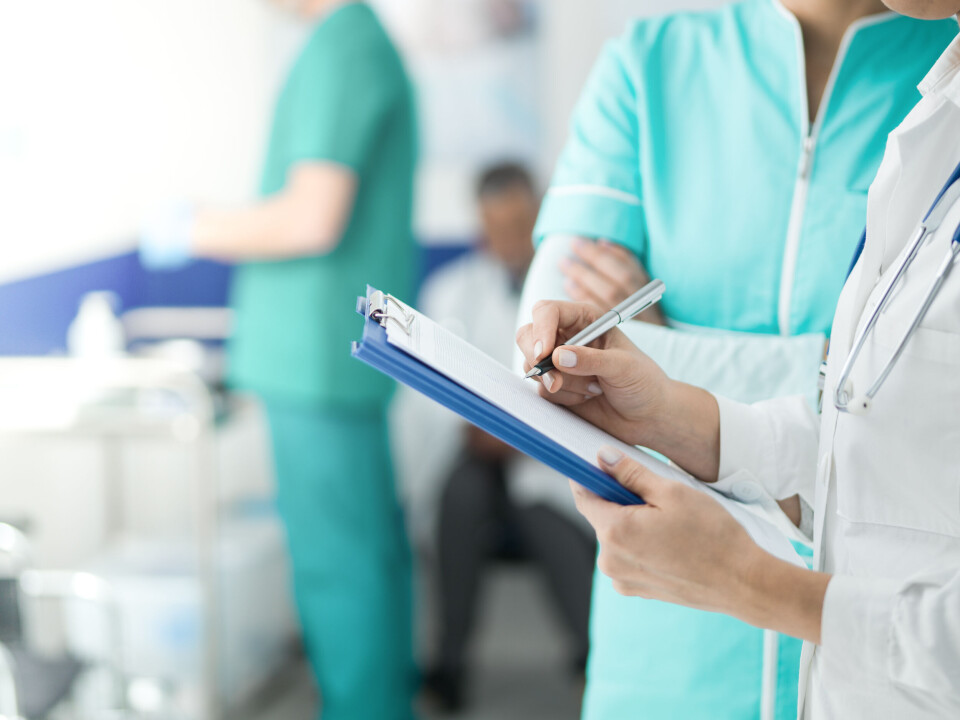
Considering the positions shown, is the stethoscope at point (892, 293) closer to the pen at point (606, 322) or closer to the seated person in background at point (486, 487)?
the pen at point (606, 322)

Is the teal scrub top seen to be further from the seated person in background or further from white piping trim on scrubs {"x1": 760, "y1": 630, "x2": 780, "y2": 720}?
white piping trim on scrubs {"x1": 760, "y1": 630, "x2": 780, "y2": 720}

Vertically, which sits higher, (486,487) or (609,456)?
(609,456)

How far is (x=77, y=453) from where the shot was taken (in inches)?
80.7

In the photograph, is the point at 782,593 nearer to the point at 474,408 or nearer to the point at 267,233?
the point at 474,408

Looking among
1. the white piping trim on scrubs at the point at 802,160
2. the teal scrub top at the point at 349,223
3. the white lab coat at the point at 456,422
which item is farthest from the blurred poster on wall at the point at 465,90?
the white piping trim on scrubs at the point at 802,160

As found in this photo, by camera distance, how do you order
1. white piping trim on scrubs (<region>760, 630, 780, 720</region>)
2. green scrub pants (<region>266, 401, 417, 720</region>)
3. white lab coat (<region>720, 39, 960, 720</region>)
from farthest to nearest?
green scrub pants (<region>266, 401, 417, 720</region>)
white piping trim on scrubs (<region>760, 630, 780, 720</region>)
white lab coat (<region>720, 39, 960, 720</region>)

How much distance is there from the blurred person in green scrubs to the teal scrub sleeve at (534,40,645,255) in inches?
31.1

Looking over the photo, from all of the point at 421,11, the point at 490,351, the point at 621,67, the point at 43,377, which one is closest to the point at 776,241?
the point at 621,67

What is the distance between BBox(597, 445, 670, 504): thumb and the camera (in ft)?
2.07

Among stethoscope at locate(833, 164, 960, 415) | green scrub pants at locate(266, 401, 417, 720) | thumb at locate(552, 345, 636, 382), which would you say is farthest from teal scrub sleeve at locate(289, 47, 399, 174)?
stethoscope at locate(833, 164, 960, 415)

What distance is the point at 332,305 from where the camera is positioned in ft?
5.64

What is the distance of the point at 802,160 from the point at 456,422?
68.1 inches

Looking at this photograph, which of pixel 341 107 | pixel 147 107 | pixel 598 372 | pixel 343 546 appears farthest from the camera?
pixel 147 107

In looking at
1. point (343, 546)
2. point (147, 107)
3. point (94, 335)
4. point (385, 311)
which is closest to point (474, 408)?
point (385, 311)
